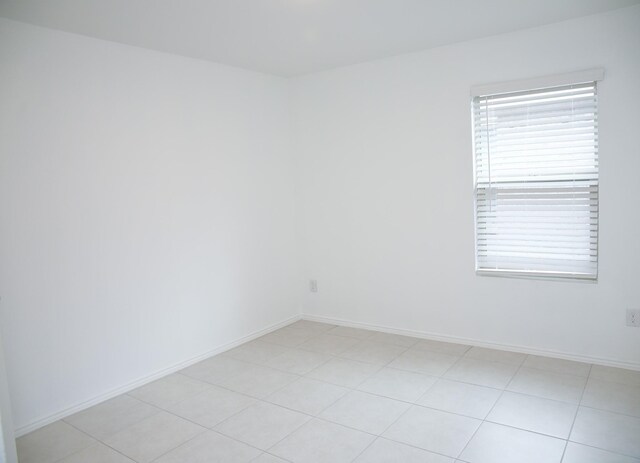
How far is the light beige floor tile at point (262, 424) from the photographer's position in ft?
8.38

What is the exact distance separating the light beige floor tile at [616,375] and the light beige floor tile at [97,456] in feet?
9.60

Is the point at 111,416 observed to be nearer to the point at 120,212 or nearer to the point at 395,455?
the point at 120,212

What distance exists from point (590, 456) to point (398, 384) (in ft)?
3.91

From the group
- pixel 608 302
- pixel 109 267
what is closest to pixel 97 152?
pixel 109 267

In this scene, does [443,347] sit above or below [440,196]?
below

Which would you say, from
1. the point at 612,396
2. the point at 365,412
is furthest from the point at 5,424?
the point at 612,396

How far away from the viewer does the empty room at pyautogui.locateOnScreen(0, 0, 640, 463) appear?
264 cm

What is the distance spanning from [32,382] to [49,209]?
3.38ft

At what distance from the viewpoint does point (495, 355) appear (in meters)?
3.53

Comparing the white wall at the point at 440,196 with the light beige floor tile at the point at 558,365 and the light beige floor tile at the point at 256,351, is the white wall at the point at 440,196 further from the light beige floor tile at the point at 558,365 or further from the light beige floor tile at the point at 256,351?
the light beige floor tile at the point at 256,351

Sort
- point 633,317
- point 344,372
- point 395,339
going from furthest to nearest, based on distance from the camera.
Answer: point 395,339
point 344,372
point 633,317

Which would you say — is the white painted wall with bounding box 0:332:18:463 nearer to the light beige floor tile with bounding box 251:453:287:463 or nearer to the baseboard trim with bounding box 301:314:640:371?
the light beige floor tile with bounding box 251:453:287:463

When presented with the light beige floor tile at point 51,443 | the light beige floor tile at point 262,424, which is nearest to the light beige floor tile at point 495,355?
A: the light beige floor tile at point 262,424

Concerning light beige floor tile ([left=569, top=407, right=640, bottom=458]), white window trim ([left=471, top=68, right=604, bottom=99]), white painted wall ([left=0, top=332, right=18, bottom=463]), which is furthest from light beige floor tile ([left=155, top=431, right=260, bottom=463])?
white window trim ([left=471, top=68, right=604, bottom=99])
